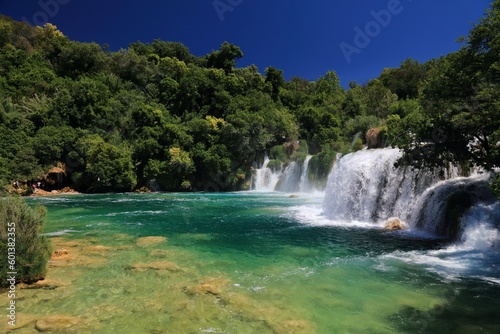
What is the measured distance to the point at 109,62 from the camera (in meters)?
56.6

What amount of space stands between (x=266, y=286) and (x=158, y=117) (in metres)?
38.2

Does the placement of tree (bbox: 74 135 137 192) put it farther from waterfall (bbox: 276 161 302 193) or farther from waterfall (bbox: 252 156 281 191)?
waterfall (bbox: 276 161 302 193)

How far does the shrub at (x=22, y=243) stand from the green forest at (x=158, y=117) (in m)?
21.4

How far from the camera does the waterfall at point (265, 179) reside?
39156 millimetres

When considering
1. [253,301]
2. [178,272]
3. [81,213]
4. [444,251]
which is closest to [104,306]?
[178,272]

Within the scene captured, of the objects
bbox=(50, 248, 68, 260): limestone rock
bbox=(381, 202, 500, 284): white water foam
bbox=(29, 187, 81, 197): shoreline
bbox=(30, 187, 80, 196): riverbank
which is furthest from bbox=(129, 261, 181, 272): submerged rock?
bbox=(30, 187, 80, 196): riverbank

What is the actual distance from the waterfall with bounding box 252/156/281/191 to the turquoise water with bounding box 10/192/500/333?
2566 cm

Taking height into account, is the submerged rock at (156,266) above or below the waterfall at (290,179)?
below

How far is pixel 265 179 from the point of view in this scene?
39969mm

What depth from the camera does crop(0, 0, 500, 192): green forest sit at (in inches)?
1422

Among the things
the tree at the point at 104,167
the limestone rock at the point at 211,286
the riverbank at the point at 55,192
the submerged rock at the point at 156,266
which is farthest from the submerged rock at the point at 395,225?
the riverbank at the point at 55,192

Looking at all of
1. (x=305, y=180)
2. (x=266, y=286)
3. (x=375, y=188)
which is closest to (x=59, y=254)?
(x=266, y=286)

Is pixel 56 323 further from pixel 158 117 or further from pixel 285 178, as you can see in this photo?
pixel 158 117

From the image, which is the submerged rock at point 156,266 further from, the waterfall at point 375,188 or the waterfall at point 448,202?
the waterfall at point 375,188
